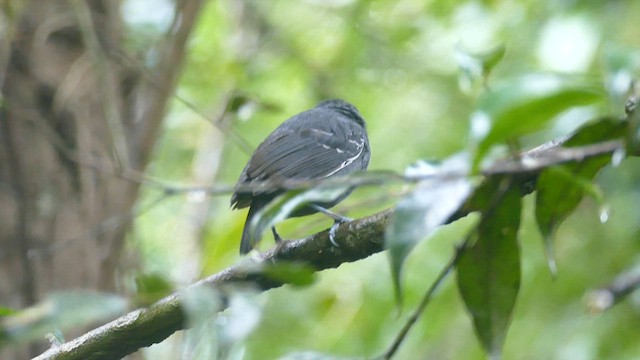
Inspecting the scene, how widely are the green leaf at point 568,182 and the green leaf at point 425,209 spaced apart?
7.1 inches

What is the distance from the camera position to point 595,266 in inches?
142

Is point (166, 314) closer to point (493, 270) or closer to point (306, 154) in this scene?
point (493, 270)

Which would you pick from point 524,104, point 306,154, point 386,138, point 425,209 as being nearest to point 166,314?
point 425,209

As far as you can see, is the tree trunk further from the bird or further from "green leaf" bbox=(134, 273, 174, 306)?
"green leaf" bbox=(134, 273, 174, 306)

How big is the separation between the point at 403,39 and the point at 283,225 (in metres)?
1.82

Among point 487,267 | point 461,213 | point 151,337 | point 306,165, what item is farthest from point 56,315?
Result: point 306,165

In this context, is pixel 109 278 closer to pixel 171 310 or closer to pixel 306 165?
pixel 306 165

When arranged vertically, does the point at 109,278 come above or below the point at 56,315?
above

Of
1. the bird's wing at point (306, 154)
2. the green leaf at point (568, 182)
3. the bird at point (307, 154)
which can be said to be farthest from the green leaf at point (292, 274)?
the bird's wing at point (306, 154)

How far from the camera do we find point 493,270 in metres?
1.38

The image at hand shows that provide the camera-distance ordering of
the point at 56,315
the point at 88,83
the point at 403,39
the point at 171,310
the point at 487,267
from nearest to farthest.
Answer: the point at 56,315
the point at 487,267
the point at 171,310
the point at 88,83
the point at 403,39

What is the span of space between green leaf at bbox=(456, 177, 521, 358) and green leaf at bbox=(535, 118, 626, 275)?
57mm

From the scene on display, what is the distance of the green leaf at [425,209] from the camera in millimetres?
1135

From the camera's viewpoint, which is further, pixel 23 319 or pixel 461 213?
pixel 461 213
